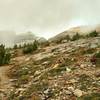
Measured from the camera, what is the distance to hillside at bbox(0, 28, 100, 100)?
42.8ft

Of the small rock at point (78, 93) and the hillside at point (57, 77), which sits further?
the hillside at point (57, 77)

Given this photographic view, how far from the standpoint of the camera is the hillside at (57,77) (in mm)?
13031

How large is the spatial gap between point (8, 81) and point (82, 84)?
4.93m

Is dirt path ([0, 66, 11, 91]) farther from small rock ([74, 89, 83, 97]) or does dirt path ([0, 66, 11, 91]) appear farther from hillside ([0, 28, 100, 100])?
small rock ([74, 89, 83, 97])

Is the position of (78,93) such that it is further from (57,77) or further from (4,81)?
(4,81)

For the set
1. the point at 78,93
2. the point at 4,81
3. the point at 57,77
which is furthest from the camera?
the point at 4,81

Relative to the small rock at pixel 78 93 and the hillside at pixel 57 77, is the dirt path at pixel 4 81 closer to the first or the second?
the hillside at pixel 57 77

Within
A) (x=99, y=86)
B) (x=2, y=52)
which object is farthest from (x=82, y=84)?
(x=2, y=52)

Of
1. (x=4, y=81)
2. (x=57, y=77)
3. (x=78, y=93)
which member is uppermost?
(x=57, y=77)

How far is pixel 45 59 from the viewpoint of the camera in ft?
65.5

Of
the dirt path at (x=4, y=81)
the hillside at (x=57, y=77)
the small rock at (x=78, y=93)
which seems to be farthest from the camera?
the dirt path at (x=4, y=81)

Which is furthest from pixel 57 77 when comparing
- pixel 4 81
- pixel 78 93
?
pixel 4 81

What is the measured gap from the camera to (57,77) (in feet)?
49.4

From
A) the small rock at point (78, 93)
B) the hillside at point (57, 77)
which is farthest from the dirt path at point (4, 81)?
the small rock at point (78, 93)
